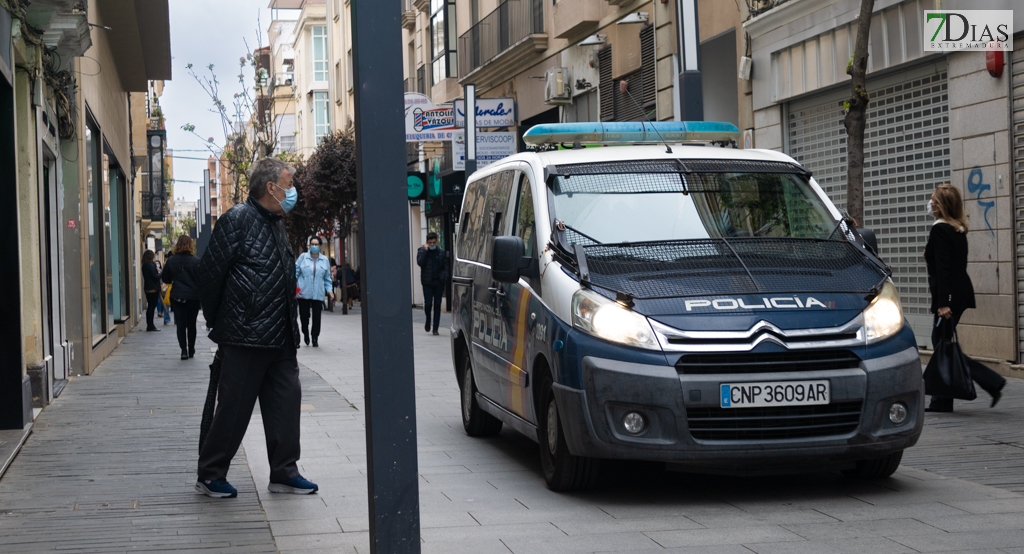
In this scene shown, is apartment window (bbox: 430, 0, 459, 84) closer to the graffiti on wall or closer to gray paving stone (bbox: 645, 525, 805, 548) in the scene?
the graffiti on wall

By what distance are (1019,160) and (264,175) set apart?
802cm

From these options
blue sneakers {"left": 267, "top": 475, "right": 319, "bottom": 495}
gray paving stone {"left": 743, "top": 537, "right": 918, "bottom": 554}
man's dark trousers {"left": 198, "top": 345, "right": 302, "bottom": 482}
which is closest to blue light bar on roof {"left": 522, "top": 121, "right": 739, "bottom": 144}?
man's dark trousers {"left": 198, "top": 345, "right": 302, "bottom": 482}

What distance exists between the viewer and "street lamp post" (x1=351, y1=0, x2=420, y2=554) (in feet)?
12.9

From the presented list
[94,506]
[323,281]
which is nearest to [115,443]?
[94,506]

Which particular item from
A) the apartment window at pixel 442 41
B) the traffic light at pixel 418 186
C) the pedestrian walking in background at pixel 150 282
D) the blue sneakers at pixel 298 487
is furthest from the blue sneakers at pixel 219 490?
the apartment window at pixel 442 41

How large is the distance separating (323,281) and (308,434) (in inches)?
417

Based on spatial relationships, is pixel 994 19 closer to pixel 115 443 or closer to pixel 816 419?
pixel 816 419

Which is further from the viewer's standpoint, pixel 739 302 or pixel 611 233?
pixel 611 233

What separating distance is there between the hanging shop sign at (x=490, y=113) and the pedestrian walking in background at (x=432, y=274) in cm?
265

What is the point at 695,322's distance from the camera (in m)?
5.97

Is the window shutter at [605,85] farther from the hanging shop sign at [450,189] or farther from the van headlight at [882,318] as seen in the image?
the van headlight at [882,318]

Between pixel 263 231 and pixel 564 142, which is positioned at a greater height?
pixel 564 142

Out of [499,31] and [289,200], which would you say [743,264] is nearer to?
[289,200]

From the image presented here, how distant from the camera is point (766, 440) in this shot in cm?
595
